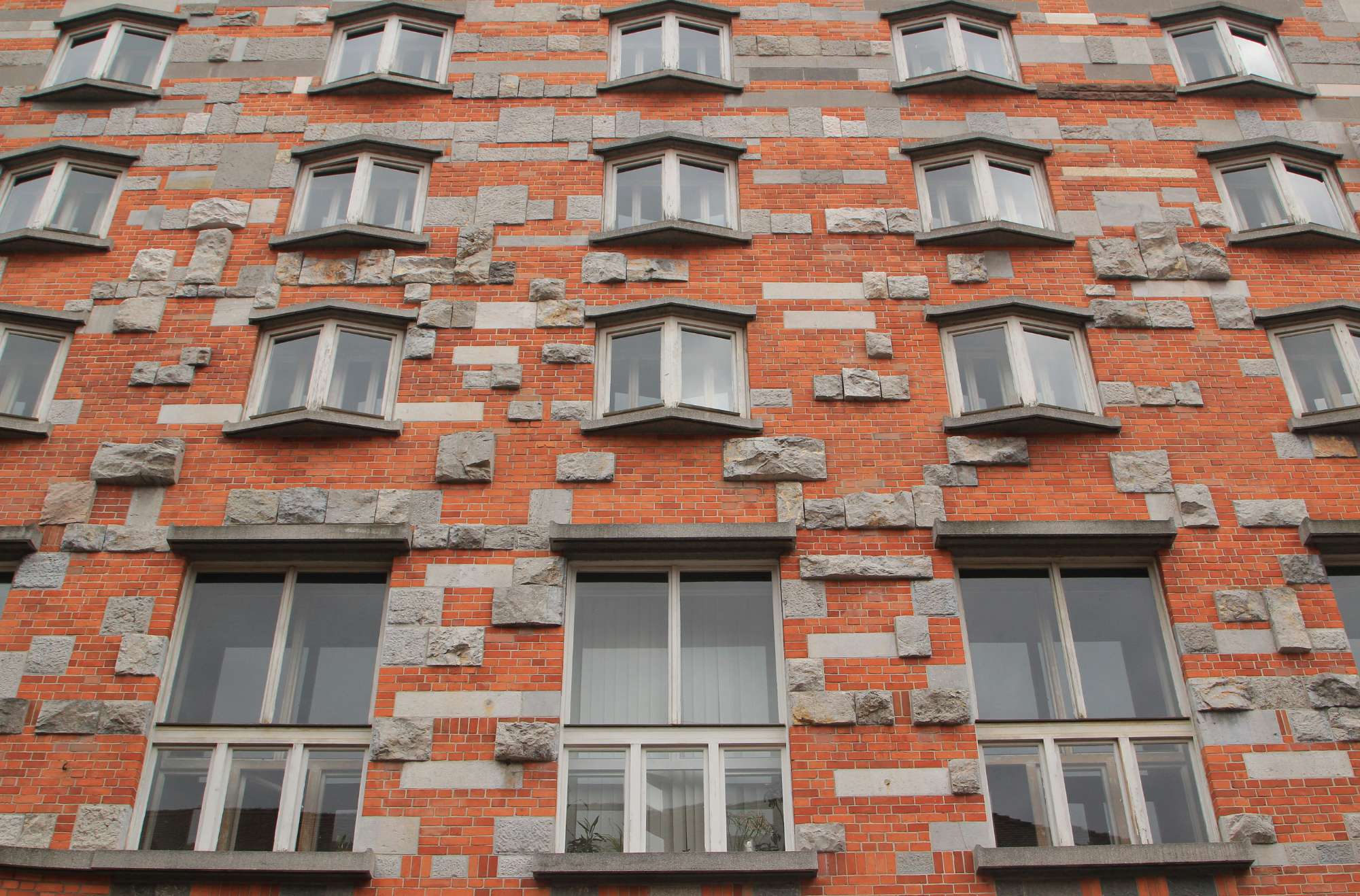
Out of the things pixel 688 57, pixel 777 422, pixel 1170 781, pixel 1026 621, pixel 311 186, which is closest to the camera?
pixel 1170 781

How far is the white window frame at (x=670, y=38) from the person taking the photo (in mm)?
14625

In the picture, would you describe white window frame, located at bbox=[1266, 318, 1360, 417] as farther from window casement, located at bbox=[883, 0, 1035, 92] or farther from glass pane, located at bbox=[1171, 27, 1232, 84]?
window casement, located at bbox=[883, 0, 1035, 92]

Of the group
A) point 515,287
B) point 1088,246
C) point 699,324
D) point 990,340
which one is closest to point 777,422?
point 699,324

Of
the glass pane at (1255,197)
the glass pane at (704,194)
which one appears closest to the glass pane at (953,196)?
the glass pane at (704,194)

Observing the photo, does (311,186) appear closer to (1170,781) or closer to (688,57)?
(688,57)

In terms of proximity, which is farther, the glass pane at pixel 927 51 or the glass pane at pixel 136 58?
the glass pane at pixel 136 58

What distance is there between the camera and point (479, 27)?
1502 centimetres

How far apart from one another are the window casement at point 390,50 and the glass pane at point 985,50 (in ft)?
23.0

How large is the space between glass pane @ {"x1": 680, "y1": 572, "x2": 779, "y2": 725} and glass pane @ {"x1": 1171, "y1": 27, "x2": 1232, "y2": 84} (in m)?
9.61

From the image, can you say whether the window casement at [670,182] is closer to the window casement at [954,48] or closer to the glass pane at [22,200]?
the window casement at [954,48]

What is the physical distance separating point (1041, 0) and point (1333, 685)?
10.1m

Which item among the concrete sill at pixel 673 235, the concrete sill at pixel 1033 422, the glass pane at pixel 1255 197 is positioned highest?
the glass pane at pixel 1255 197

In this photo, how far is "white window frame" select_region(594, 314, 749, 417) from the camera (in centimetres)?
1164

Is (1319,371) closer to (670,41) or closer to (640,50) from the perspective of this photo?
(670,41)
